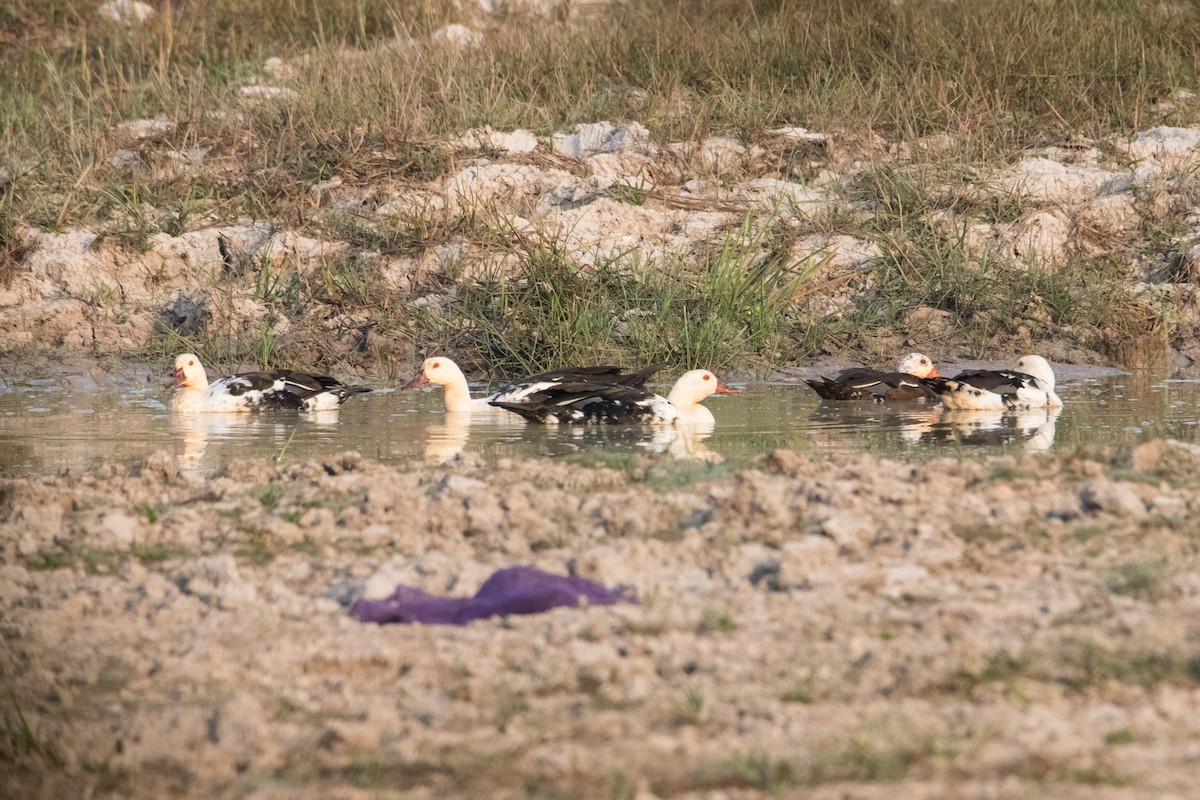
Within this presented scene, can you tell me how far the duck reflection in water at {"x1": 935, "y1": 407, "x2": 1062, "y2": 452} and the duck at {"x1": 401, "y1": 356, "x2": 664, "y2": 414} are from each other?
188 centimetres

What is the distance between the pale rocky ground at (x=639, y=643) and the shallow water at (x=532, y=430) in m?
1.70

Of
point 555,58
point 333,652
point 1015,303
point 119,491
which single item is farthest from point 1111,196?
point 333,652

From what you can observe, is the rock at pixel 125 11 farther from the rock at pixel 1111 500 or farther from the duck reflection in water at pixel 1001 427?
the rock at pixel 1111 500

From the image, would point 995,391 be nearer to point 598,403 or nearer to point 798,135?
point 598,403

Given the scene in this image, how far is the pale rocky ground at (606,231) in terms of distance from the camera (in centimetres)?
1182

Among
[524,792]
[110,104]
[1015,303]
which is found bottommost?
[524,792]

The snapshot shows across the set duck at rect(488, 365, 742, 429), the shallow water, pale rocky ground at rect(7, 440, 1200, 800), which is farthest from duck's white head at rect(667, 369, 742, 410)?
pale rocky ground at rect(7, 440, 1200, 800)

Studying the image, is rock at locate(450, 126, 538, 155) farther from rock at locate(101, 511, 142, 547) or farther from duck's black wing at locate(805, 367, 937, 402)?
rock at locate(101, 511, 142, 547)

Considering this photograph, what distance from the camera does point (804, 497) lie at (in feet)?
18.5

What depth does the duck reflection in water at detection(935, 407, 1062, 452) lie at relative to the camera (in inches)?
324

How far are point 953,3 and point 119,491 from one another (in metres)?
10.9

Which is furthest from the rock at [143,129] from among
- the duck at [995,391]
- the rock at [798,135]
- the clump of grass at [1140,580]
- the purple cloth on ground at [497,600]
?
the clump of grass at [1140,580]

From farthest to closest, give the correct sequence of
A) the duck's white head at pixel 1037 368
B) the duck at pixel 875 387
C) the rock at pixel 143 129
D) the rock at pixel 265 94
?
the rock at pixel 265 94 → the rock at pixel 143 129 → the duck's white head at pixel 1037 368 → the duck at pixel 875 387

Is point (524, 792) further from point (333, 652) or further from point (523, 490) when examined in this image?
point (523, 490)
